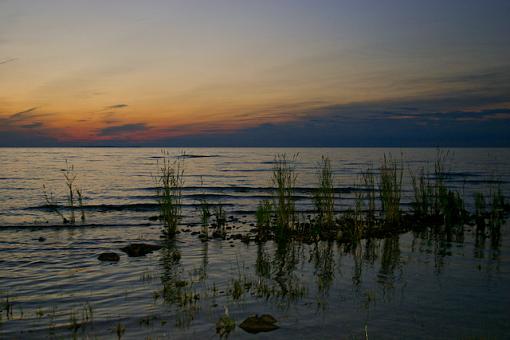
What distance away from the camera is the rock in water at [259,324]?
629cm

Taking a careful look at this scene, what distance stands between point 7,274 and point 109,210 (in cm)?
1345

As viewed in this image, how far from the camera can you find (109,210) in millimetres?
23812

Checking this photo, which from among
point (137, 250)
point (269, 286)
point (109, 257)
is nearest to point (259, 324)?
point (269, 286)

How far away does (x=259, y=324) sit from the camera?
6.39 metres

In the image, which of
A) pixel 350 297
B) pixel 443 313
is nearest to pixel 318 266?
pixel 350 297

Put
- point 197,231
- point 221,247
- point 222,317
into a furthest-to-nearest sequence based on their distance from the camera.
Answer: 1. point 197,231
2. point 221,247
3. point 222,317

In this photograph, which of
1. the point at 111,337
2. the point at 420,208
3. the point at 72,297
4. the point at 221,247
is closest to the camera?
the point at 111,337

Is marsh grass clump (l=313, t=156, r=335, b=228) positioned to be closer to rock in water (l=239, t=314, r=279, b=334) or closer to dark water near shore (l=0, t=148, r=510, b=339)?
dark water near shore (l=0, t=148, r=510, b=339)

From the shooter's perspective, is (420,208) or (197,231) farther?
(420,208)

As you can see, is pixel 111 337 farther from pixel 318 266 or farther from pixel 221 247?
pixel 221 247

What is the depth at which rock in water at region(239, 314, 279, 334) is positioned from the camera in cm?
629

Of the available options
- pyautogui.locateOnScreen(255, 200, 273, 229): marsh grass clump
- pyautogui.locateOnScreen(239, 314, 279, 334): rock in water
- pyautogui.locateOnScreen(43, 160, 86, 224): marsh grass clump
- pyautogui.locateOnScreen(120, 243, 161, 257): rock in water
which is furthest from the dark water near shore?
pyautogui.locateOnScreen(43, 160, 86, 224): marsh grass clump

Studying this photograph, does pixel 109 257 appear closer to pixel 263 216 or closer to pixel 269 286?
pixel 269 286

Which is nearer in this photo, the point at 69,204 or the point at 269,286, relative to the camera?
the point at 269,286
